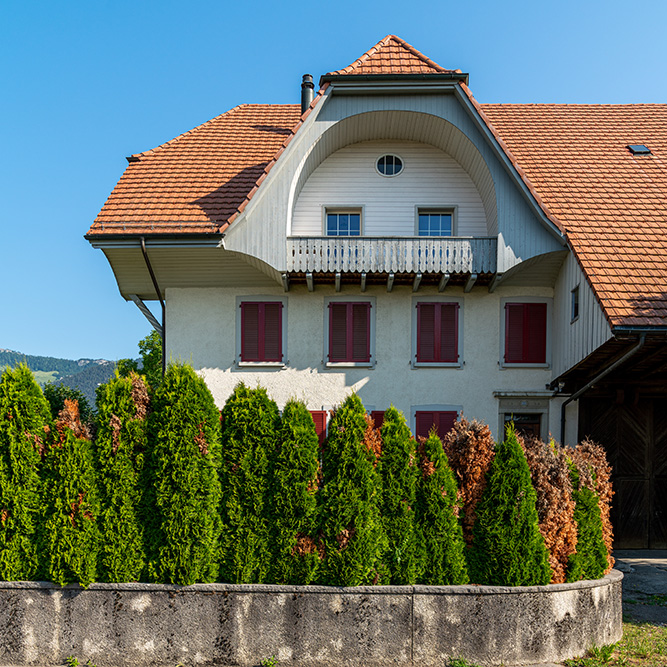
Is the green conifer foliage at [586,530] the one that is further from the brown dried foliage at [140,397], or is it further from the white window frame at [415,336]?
the white window frame at [415,336]

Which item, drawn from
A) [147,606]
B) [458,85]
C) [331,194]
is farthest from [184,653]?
[458,85]

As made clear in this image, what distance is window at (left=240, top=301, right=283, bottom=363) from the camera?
17.3m

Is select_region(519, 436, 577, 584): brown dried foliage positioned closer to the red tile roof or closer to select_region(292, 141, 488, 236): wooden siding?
select_region(292, 141, 488, 236): wooden siding

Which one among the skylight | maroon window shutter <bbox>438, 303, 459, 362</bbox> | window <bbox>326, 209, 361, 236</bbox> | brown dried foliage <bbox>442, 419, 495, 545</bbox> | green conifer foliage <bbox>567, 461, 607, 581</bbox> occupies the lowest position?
green conifer foliage <bbox>567, 461, 607, 581</bbox>

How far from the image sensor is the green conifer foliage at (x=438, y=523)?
901 cm

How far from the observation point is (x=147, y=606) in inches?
345

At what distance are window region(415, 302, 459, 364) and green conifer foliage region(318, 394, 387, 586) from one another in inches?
323

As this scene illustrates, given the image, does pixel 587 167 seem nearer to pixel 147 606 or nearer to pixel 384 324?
pixel 384 324

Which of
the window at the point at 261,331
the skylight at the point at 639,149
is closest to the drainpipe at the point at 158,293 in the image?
the window at the point at 261,331

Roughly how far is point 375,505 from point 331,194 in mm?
10773

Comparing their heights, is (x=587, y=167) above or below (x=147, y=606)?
above

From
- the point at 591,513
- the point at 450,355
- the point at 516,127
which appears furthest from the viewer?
the point at 516,127

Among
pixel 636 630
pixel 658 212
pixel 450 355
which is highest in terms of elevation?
pixel 658 212

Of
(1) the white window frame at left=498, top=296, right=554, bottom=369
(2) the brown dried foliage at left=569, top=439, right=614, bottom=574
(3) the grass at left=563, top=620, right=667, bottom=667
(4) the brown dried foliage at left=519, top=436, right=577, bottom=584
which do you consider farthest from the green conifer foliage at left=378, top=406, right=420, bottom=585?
(1) the white window frame at left=498, top=296, right=554, bottom=369
